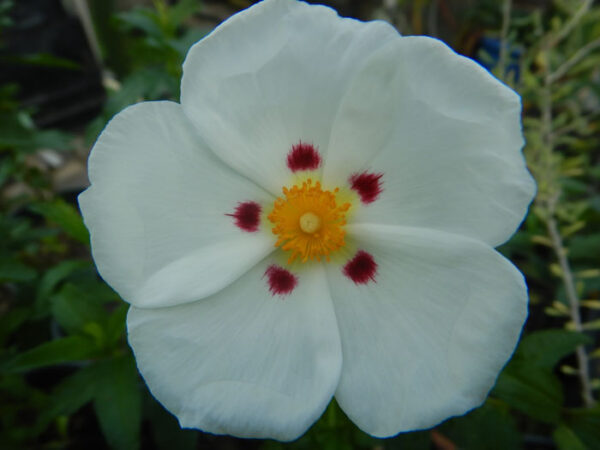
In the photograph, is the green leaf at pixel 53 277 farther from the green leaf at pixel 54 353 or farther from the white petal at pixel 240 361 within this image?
the white petal at pixel 240 361

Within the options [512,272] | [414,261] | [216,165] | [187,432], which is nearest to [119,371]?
[187,432]

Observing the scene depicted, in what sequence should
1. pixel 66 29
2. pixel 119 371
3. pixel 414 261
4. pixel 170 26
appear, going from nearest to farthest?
pixel 414 261 < pixel 119 371 < pixel 170 26 < pixel 66 29

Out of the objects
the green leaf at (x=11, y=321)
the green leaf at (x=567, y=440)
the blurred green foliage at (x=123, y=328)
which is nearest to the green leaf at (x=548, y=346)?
the blurred green foliage at (x=123, y=328)

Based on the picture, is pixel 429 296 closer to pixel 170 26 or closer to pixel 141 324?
pixel 141 324

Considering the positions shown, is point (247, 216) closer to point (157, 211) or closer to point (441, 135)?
point (157, 211)

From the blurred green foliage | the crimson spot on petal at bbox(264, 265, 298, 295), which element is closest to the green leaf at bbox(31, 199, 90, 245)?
the blurred green foliage

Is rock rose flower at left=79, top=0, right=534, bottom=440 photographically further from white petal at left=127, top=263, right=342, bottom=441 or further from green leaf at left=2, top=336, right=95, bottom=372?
green leaf at left=2, top=336, right=95, bottom=372
